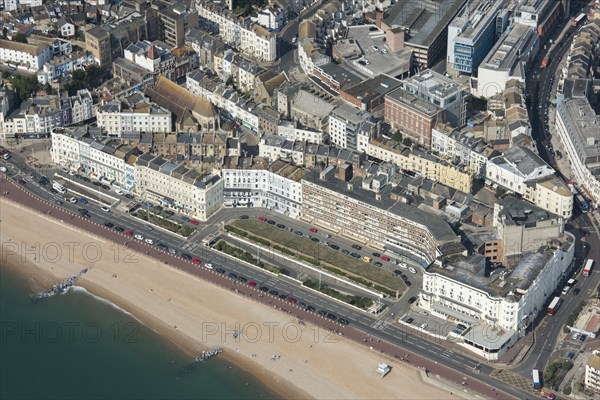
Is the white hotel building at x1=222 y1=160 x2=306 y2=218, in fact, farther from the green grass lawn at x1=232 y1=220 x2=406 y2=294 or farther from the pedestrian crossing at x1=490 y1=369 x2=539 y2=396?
the pedestrian crossing at x1=490 y1=369 x2=539 y2=396

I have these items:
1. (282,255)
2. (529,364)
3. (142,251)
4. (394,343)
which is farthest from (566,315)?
(142,251)

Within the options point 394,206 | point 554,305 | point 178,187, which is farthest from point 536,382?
point 178,187

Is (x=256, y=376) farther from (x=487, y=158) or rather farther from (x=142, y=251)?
(x=487, y=158)

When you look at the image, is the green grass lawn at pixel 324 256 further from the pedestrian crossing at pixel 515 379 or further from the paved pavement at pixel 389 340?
the pedestrian crossing at pixel 515 379

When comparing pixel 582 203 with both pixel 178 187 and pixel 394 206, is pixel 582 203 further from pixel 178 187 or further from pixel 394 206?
pixel 178 187

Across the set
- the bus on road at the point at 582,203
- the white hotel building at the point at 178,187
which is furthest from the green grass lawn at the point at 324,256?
the bus on road at the point at 582,203
